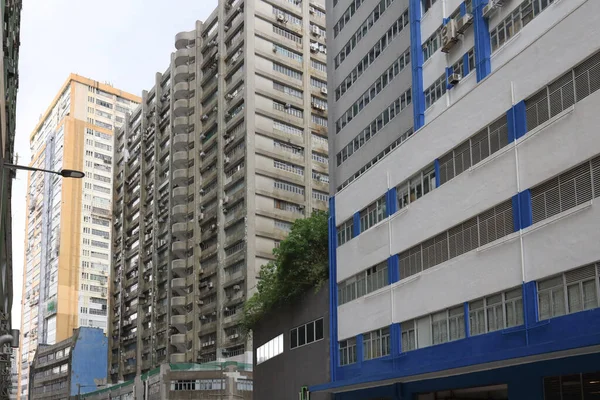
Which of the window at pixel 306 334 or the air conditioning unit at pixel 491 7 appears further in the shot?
the window at pixel 306 334

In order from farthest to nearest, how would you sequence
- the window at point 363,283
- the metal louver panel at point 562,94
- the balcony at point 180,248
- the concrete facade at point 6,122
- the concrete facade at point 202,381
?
1. the balcony at point 180,248
2. the concrete facade at point 202,381
3. the window at point 363,283
4. the metal louver panel at point 562,94
5. the concrete facade at point 6,122

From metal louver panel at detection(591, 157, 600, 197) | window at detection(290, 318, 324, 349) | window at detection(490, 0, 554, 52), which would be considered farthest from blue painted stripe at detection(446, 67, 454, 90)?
window at detection(290, 318, 324, 349)

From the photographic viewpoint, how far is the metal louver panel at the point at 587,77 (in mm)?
25828

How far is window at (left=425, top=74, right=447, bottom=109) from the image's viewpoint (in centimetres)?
4084

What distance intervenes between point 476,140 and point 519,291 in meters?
6.51

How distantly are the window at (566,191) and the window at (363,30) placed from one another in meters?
23.4

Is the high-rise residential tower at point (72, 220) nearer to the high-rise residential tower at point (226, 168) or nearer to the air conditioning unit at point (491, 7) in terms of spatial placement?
the high-rise residential tower at point (226, 168)

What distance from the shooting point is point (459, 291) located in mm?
32406

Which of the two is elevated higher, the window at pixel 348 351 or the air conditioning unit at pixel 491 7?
the air conditioning unit at pixel 491 7

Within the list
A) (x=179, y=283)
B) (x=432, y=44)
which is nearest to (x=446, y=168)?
(x=432, y=44)

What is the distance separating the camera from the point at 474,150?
1267 inches

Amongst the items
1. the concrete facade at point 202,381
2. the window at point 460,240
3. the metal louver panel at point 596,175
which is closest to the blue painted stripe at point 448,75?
the window at point 460,240

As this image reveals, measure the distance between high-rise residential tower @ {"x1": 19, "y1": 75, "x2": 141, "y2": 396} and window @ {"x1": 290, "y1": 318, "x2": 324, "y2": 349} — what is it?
351 feet

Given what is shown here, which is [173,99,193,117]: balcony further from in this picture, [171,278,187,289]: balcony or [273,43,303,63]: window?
[171,278,187,289]: balcony
